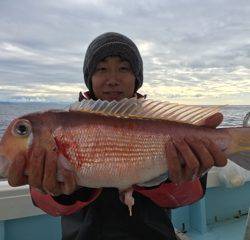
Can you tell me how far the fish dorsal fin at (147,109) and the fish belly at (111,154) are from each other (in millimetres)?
138

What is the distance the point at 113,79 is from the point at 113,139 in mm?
1040

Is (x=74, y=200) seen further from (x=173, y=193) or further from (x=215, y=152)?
(x=215, y=152)

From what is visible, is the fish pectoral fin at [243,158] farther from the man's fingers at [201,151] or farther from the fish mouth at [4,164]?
the fish mouth at [4,164]

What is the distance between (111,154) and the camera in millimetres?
2166

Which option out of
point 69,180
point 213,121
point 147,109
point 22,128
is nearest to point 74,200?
point 69,180

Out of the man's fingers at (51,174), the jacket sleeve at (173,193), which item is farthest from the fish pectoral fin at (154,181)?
the man's fingers at (51,174)

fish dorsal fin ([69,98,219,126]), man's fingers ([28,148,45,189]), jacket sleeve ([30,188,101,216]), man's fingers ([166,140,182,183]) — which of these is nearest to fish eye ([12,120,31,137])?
man's fingers ([28,148,45,189])

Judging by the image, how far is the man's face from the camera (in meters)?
3.15

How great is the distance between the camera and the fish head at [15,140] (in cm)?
211

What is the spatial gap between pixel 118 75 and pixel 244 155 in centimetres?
132

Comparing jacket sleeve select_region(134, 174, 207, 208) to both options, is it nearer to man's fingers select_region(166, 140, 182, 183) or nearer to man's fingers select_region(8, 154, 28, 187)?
man's fingers select_region(166, 140, 182, 183)

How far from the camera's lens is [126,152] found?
7.22ft

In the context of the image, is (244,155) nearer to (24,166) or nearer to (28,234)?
(24,166)

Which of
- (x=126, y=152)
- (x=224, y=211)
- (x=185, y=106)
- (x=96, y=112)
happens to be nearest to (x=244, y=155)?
(x=185, y=106)
